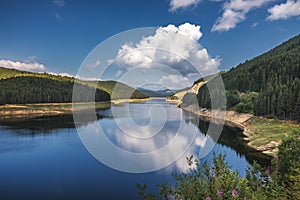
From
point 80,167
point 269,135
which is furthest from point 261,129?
point 80,167

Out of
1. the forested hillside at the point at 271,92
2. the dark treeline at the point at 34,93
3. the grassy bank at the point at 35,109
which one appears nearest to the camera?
the forested hillside at the point at 271,92

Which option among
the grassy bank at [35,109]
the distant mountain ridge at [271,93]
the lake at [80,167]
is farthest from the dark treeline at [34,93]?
the distant mountain ridge at [271,93]

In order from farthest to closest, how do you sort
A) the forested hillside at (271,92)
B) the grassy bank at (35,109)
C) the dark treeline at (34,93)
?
the dark treeline at (34,93), the grassy bank at (35,109), the forested hillside at (271,92)

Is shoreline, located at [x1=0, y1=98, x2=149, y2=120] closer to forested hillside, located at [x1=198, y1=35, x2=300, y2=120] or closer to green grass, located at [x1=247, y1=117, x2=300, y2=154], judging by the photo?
forested hillside, located at [x1=198, y1=35, x2=300, y2=120]

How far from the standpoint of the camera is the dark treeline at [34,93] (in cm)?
8281

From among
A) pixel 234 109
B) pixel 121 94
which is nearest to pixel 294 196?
pixel 234 109

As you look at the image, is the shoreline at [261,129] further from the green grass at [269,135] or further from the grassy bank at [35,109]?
the grassy bank at [35,109]

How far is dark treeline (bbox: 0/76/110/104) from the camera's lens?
3260 inches

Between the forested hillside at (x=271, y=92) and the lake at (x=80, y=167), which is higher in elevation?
the forested hillside at (x=271, y=92)

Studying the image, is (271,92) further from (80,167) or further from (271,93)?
(80,167)

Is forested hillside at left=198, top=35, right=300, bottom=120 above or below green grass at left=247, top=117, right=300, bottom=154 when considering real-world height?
above

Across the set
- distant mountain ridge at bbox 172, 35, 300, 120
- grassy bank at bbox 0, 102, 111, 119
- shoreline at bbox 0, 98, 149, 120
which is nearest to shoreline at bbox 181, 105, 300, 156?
distant mountain ridge at bbox 172, 35, 300, 120

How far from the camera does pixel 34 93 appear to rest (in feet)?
295

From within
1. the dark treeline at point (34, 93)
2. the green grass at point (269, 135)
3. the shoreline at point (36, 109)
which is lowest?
the green grass at point (269, 135)
